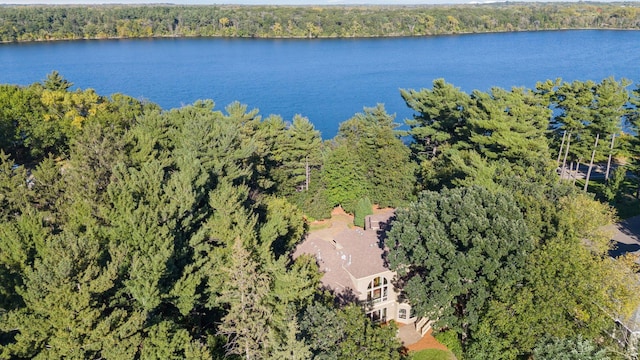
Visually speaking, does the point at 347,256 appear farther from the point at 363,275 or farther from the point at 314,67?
the point at 314,67

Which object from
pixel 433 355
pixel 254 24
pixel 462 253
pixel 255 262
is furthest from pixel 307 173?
pixel 254 24

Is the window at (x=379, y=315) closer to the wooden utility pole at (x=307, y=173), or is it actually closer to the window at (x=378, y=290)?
the window at (x=378, y=290)

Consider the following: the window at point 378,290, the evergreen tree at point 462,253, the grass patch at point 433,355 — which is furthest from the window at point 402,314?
the evergreen tree at point 462,253

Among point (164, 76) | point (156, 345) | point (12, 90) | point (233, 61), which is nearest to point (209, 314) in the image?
point (156, 345)

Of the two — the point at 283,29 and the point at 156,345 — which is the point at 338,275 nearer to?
the point at 156,345

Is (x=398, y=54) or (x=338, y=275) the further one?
(x=398, y=54)

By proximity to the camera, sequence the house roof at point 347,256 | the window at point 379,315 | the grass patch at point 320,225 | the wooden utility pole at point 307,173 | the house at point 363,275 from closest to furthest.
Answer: the house at point 363,275 → the house roof at point 347,256 → the window at point 379,315 → the grass patch at point 320,225 → the wooden utility pole at point 307,173

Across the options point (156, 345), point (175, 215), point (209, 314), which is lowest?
point (209, 314)

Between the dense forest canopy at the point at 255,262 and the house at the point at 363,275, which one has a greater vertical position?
the dense forest canopy at the point at 255,262
